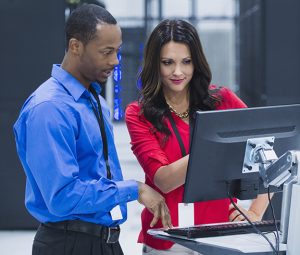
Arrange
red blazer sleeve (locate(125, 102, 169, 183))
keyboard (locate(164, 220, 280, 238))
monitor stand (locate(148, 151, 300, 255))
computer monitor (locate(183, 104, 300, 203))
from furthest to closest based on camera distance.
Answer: red blazer sleeve (locate(125, 102, 169, 183)) → keyboard (locate(164, 220, 280, 238)) → computer monitor (locate(183, 104, 300, 203)) → monitor stand (locate(148, 151, 300, 255))

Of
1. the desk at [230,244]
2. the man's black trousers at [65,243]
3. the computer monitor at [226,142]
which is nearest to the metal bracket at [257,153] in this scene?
the computer monitor at [226,142]

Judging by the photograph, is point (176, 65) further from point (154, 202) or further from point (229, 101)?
point (154, 202)

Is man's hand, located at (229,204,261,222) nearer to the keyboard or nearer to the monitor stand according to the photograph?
the keyboard

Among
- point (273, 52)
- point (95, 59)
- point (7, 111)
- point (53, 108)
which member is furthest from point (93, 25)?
point (7, 111)

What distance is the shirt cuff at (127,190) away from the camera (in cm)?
191

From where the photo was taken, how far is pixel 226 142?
6.20 ft

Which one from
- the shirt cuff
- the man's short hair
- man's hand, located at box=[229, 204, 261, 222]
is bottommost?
man's hand, located at box=[229, 204, 261, 222]

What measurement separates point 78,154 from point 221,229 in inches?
20.5

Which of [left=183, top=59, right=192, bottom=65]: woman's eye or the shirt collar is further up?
[left=183, top=59, right=192, bottom=65]: woman's eye

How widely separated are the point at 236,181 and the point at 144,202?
30 centimetres

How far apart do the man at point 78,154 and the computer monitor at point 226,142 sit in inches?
7.7

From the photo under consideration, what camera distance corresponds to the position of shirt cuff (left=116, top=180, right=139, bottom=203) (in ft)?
6.28

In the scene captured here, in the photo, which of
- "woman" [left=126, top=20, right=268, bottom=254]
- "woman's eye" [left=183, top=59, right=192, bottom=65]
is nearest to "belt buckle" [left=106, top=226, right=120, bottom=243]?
"woman" [left=126, top=20, right=268, bottom=254]

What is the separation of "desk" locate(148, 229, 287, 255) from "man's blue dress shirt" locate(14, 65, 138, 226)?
0.70ft
